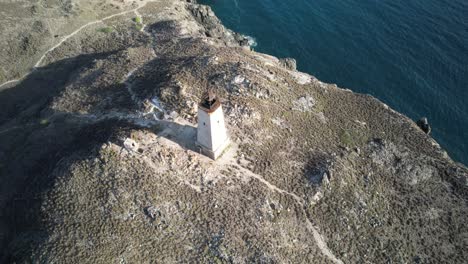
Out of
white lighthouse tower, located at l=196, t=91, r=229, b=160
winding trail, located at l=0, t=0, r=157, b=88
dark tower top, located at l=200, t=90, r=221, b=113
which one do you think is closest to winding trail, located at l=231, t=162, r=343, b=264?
white lighthouse tower, located at l=196, t=91, r=229, b=160

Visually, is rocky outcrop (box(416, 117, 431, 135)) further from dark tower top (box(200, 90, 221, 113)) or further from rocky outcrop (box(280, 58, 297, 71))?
dark tower top (box(200, 90, 221, 113))

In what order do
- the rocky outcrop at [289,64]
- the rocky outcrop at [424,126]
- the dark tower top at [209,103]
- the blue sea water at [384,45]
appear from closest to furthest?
the dark tower top at [209,103] < the rocky outcrop at [424,126] < the rocky outcrop at [289,64] < the blue sea water at [384,45]

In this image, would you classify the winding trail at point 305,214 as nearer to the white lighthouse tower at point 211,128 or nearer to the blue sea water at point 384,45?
the white lighthouse tower at point 211,128

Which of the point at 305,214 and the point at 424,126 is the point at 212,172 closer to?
the point at 305,214

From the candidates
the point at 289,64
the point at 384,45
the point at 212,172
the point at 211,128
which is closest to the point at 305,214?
the point at 212,172

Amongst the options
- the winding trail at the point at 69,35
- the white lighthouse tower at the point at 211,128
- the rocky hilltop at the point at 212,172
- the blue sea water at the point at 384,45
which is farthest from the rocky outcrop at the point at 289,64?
the winding trail at the point at 69,35

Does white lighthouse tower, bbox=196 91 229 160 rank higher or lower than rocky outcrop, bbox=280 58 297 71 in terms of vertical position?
higher
